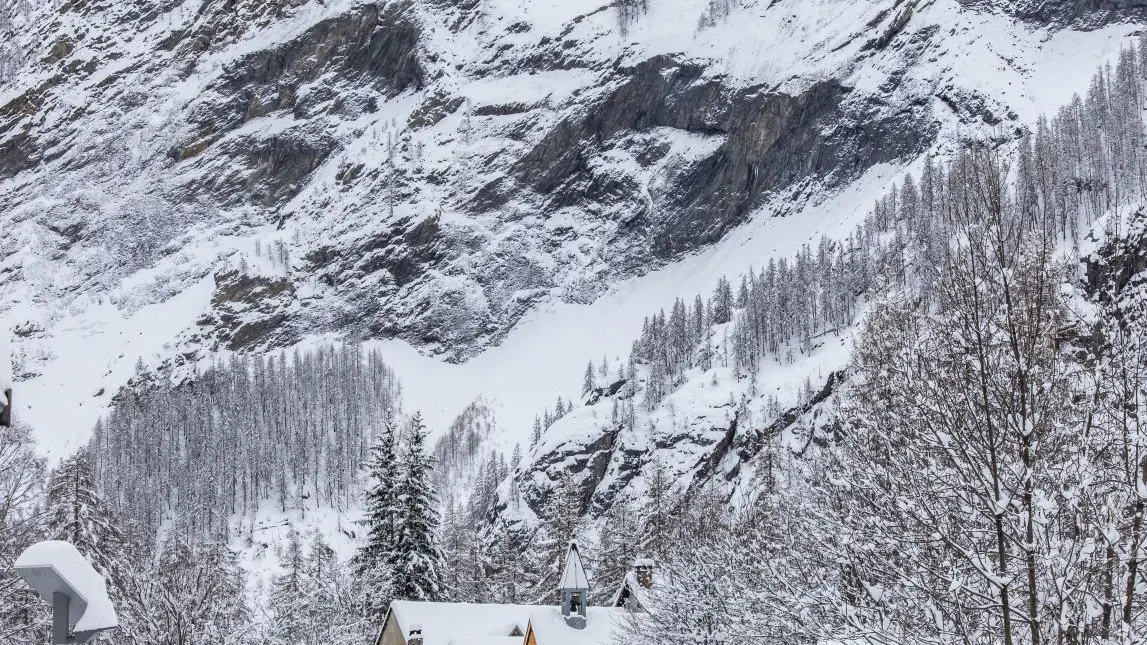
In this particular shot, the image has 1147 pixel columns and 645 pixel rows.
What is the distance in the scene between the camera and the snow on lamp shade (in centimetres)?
745

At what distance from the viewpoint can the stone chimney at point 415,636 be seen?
33.4 m

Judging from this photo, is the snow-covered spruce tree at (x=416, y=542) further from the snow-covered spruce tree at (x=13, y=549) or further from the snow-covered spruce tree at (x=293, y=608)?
the snow-covered spruce tree at (x=13, y=549)

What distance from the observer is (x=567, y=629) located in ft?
114

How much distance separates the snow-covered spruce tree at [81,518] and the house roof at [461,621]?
32.3ft

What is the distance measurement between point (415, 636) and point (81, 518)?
11.8 meters

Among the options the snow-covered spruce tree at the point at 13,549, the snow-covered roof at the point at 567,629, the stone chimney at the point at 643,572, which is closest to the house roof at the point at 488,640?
the snow-covered roof at the point at 567,629

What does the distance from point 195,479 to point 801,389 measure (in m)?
103

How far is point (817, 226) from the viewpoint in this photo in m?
190

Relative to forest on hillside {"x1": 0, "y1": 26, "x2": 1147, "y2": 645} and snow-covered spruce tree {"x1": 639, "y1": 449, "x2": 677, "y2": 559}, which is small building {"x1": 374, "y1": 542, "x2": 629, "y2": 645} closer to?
forest on hillside {"x1": 0, "y1": 26, "x2": 1147, "y2": 645}

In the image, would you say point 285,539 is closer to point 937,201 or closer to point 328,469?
point 328,469

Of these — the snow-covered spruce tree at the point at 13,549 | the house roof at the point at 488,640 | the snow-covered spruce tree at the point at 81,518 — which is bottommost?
the house roof at the point at 488,640

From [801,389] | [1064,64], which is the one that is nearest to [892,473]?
[801,389]

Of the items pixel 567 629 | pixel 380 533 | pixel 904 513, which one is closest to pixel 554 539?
pixel 380 533

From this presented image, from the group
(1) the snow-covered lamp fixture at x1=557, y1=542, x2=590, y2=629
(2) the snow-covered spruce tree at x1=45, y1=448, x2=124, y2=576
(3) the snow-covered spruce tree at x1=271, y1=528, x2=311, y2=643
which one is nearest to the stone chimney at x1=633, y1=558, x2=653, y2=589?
(1) the snow-covered lamp fixture at x1=557, y1=542, x2=590, y2=629
